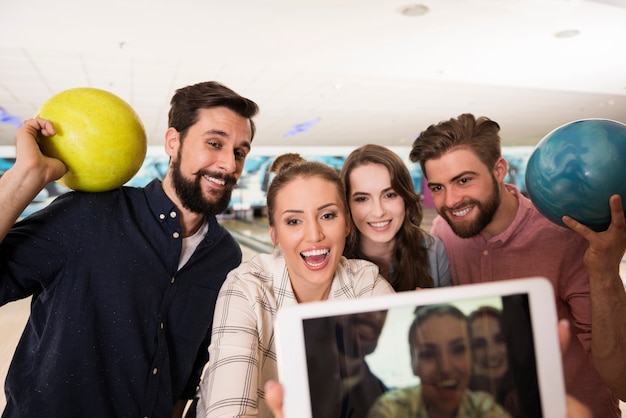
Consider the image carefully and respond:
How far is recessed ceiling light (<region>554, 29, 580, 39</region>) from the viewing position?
474cm

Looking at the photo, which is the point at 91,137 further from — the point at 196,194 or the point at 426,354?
the point at 426,354

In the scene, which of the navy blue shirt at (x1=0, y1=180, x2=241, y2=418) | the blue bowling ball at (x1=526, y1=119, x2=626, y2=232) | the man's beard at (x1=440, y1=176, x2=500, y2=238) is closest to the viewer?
the blue bowling ball at (x1=526, y1=119, x2=626, y2=232)

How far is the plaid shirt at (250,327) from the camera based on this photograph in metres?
1.00

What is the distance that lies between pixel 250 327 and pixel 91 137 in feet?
2.26

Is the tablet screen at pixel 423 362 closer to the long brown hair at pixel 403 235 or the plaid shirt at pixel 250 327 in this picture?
the plaid shirt at pixel 250 327

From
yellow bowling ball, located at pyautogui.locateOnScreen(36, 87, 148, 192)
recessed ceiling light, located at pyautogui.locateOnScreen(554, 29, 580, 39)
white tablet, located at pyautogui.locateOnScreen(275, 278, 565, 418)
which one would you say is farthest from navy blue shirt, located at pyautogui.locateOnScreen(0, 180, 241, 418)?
recessed ceiling light, located at pyautogui.locateOnScreen(554, 29, 580, 39)

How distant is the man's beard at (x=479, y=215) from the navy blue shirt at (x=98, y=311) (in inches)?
39.2

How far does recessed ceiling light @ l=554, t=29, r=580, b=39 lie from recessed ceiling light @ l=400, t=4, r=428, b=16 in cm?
173

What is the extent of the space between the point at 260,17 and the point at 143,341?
139 inches

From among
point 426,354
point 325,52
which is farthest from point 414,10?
point 426,354

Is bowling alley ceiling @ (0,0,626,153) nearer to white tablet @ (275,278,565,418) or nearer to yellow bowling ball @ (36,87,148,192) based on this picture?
yellow bowling ball @ (36,87,148,192)

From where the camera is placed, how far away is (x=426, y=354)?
633mm

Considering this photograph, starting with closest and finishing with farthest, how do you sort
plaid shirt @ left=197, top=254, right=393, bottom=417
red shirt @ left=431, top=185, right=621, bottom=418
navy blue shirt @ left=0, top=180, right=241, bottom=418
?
1. plaid shirt @ left=197, top=254, right=393, bottom=417
2. navy blue shirt @ left=0, top=180, right=241, bottom=418
3. red shirt @ left=431, top=185, right=621, bottom=418

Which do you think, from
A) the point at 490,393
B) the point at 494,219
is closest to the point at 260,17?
the point at 494,219
